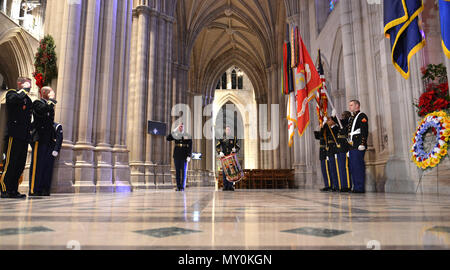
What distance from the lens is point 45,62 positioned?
5.95 metres

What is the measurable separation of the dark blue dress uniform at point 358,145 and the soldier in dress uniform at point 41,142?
4.99 meters

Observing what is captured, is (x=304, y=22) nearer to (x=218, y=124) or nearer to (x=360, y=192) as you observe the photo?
(x=360, y=192)

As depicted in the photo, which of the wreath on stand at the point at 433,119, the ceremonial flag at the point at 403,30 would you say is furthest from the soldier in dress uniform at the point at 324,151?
the ceremonial flag at the point at 403,30

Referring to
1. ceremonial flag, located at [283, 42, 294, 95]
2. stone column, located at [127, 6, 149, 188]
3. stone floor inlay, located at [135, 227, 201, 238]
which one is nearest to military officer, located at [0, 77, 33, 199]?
stone floor inlay, located at [135, 227, 201, 238]

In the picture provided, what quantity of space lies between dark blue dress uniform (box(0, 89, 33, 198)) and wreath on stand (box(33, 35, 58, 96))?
6.95 ft

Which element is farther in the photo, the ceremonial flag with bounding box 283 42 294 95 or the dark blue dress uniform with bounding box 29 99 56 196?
the ceremonial flag with bounding box 283 42 294 95

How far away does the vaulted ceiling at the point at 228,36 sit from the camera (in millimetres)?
20594

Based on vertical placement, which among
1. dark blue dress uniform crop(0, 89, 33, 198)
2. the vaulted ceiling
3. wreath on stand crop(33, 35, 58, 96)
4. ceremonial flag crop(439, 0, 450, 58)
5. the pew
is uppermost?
the vaulted ceiling

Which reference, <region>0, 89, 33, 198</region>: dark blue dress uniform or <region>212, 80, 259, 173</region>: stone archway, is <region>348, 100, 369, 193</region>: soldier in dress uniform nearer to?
<region>0, 89, 33, 198</region>: dark blue dress uniform

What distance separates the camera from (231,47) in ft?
92.7

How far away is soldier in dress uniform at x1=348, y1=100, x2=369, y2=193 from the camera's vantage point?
17.9 feet
